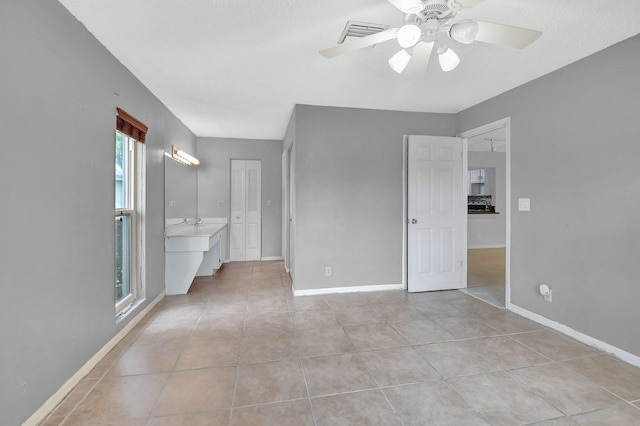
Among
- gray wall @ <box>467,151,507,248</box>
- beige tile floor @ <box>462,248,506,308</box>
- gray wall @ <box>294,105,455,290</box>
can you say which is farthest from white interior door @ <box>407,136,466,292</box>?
gray wall @ <box>467,151,507,248</box>

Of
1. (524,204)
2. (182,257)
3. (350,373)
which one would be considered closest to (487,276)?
(524,204)

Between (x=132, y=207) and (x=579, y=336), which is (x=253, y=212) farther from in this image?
(x=579, y=336)

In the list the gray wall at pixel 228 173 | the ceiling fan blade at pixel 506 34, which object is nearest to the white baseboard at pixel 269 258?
the gray wall at pixel 228 173

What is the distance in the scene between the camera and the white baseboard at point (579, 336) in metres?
2.08

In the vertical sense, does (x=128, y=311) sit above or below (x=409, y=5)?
below

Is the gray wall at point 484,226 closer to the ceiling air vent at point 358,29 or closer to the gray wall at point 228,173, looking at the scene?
the gray wall at point 228,173

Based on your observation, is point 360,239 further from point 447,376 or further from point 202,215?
point 202,215

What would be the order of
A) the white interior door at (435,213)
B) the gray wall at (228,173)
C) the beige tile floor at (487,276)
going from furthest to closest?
the gray wall at (228,173) → the white interior door at (435,213) → the beige tile floor at (487,276)

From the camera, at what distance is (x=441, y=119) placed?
12.8ft

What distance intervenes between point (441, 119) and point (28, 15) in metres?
4.00

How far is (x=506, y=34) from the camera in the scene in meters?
1.47

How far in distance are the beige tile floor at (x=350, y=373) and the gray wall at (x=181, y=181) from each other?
70.2 inches

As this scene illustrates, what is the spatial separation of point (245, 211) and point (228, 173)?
2.59 feet

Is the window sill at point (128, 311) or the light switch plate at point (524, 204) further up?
the light switch plate at point (524, 204)
